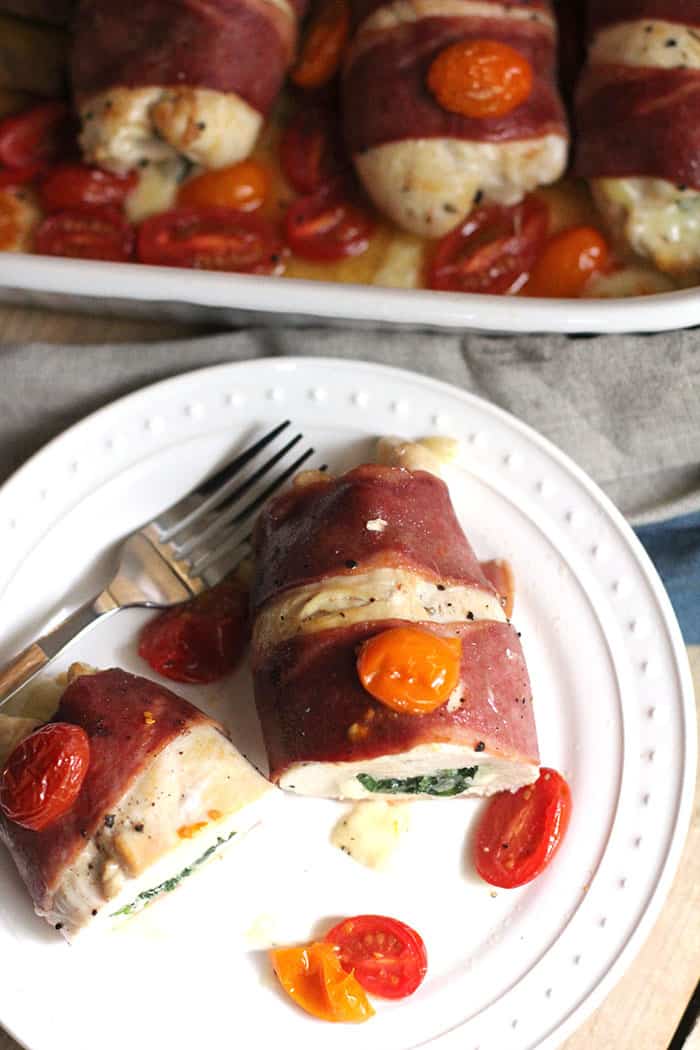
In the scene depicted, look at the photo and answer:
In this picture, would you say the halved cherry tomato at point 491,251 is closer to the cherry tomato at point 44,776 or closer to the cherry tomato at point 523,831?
the cherry tomato at point 523,831

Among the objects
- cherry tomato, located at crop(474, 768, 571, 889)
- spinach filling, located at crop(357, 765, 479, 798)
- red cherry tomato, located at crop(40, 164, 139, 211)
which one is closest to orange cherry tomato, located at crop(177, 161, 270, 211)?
red cherry tomato, located at crop(40, 164, 139, 211)

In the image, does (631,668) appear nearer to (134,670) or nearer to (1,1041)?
(134,670)

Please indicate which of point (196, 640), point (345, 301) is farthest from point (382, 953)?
point (345, 301)

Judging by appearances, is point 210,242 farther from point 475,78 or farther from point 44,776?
point 44,776

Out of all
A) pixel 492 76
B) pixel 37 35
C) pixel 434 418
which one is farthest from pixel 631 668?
pixel 37 35

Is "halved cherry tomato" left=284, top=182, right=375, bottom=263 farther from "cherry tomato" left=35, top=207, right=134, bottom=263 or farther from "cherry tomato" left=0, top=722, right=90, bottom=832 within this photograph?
"cherry tomato" left=0, top=722, right=90, bottom=832

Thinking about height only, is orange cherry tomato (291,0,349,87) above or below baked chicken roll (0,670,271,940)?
above
